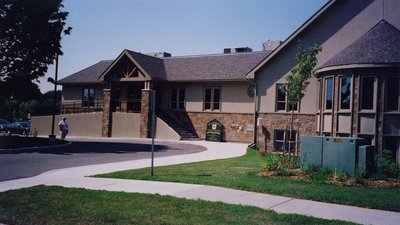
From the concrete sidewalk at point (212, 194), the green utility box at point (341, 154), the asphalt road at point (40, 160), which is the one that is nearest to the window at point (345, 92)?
the green utility box at point (341, 154)

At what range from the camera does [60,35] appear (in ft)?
86.7

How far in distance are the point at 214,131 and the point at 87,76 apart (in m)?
16.5

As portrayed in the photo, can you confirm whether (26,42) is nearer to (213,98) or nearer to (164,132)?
(164,132)

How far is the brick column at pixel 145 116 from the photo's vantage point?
32312mm

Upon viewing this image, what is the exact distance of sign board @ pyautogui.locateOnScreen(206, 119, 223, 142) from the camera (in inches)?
1214

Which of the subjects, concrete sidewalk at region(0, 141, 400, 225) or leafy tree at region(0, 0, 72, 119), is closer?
concrete sidewalk at region(0, 141, 400, 225)

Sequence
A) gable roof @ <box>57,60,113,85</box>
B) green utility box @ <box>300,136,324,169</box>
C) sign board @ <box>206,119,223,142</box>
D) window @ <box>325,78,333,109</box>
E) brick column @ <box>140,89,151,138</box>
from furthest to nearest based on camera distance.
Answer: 1. gable roof @ <box>57,60,113,85</box>
2. brick column @ <box>140,89,151,138</box>
3. sign board @ <box>206,119,223,142</box>
4. window @ <box>325,78,333,109</box>
5. green utility box @ <box>300,136,324,169</box>

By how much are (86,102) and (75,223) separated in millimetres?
33878

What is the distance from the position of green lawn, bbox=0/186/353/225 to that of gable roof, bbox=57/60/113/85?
29887 millimetres

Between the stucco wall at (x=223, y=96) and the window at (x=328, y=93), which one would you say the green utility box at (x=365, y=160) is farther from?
the stucco wall at (x=223, y=96)

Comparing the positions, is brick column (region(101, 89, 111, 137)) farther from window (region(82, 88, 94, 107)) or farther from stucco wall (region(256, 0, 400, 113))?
stucco wall (region(256, 0, 400, 113))

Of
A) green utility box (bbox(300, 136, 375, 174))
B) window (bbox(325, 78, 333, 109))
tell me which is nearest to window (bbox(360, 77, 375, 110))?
window (bbox(325, 78, 333, 109))

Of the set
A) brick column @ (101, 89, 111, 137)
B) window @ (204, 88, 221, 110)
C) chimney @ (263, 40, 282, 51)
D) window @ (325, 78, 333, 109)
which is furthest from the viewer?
chimney @ (263, 40, 282, 51)

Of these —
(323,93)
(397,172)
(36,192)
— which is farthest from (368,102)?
(36,192)
